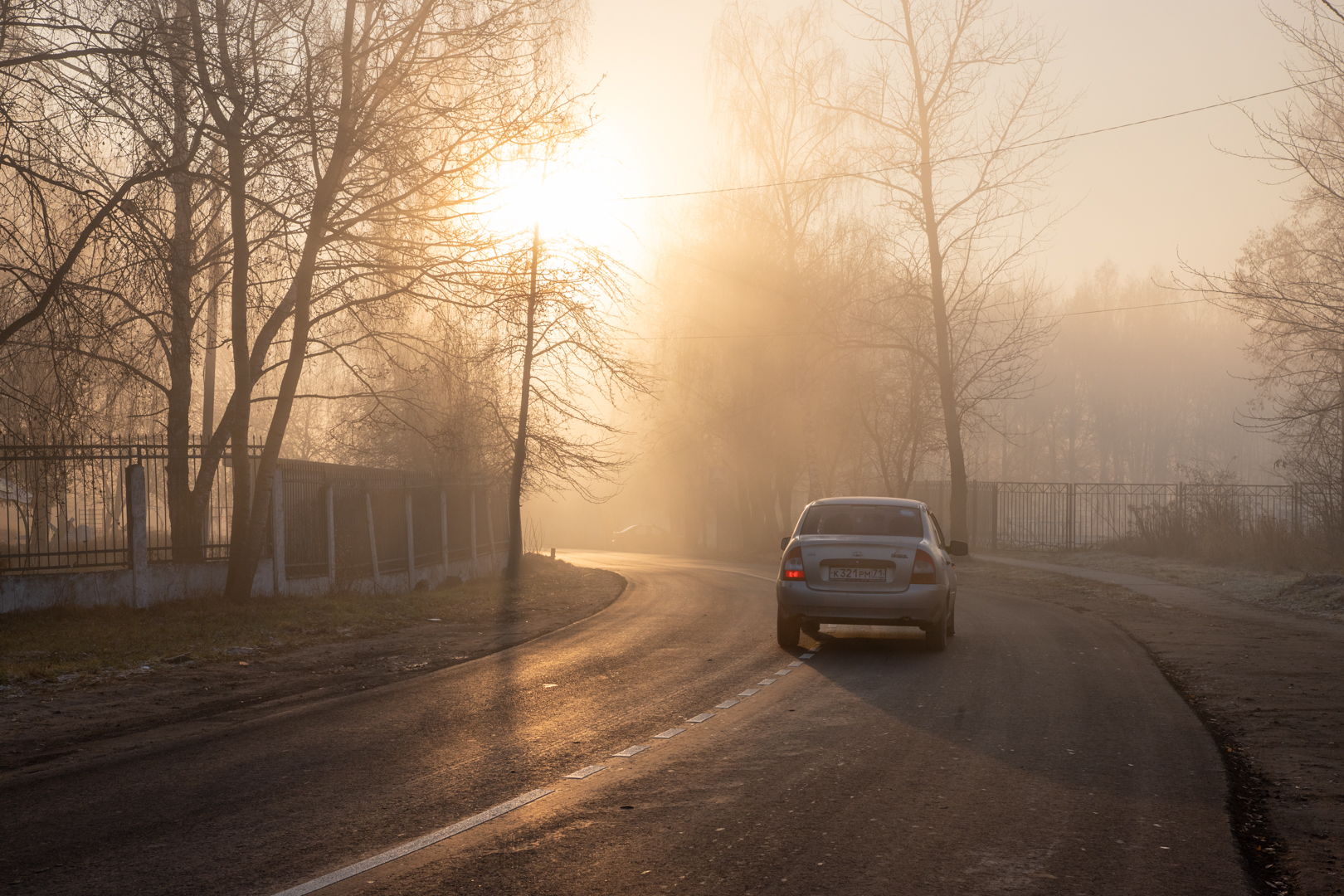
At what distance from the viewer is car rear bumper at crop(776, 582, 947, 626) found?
1159cm

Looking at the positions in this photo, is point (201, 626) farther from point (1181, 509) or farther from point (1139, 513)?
point (1139, 513)

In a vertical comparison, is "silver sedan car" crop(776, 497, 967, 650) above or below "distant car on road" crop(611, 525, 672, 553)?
above

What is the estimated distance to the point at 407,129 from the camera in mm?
14742

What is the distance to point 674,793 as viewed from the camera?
5949 mm

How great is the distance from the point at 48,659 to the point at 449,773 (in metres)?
6.93

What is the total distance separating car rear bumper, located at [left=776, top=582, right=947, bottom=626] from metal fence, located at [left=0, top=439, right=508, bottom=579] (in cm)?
937

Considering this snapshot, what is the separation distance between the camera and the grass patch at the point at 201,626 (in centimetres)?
1119

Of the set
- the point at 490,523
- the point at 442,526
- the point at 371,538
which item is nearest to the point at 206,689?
the point at 371,538

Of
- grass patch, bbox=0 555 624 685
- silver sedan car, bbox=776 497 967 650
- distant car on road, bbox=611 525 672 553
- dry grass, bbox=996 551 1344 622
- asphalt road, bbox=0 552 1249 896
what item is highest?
silver sedan car, bbox=776 497 967 650

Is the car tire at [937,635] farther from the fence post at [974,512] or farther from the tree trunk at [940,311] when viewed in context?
the fence post at [974,512]

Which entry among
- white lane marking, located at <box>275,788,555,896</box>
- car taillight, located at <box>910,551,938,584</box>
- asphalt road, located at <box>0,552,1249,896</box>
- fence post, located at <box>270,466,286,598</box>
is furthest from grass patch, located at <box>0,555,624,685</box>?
car taillight, located at <box>910,551,938,584</box>

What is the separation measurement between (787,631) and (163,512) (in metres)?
9.64

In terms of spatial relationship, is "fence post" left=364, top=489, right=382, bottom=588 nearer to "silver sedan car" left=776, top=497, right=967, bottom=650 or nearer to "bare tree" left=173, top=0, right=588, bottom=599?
"bare tree" left=173, top=0, right=588, bottom=599

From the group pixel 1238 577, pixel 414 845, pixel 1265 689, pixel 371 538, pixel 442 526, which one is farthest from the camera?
pixel 442 526
